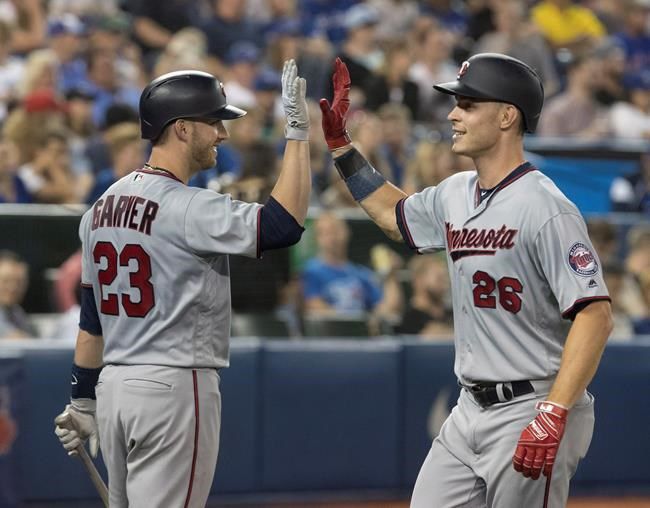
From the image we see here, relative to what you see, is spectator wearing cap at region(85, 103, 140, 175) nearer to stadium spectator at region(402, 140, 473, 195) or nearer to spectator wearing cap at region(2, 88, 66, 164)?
spectator wearing cap at region(2, 88, 66, 164)

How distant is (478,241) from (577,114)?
821 centimetres

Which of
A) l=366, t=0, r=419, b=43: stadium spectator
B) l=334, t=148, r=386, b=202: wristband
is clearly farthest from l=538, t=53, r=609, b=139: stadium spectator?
l=334, t=148, r=386, b=202: wristband

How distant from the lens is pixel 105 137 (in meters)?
9.79

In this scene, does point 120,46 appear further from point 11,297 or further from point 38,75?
point 11,297

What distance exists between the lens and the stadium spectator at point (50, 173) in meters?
9.26

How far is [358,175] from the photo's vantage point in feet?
16.7

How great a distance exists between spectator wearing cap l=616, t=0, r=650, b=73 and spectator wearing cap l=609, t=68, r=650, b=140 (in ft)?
4.26

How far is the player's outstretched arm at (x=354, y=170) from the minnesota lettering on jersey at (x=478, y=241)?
0.43 metres

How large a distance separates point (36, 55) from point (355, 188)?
5948 millimetres

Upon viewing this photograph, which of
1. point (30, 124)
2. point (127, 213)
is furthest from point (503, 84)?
point (30, 124)

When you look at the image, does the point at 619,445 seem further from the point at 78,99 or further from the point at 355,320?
the point at 78,99

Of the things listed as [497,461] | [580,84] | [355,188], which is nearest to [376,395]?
[355,188]

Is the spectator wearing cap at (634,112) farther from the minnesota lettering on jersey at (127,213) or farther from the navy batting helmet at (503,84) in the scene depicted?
the minnesota lettering on jersey at (127,213)

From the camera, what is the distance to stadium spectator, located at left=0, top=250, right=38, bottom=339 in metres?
8.02
